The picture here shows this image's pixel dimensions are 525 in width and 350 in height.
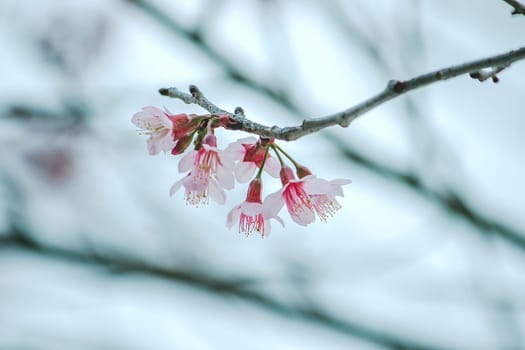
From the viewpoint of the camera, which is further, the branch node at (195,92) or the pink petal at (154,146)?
the pink petal at (154,146)

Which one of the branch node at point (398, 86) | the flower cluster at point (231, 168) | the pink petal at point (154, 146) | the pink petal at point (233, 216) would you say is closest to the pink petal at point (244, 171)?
the flower cluster at point (231, 168)

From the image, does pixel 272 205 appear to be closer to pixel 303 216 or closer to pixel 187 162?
pixel 303 216

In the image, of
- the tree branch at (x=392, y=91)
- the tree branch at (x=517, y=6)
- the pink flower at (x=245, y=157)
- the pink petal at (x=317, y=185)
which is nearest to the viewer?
the tree branch at (x=392, y=91)

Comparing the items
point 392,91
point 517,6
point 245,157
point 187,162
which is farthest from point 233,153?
point 517,6

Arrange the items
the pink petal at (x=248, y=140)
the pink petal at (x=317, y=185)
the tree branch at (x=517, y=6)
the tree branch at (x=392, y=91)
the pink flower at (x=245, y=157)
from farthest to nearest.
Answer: the pink petal at (x=317, y=185), the pink flower at (x=245, y=157), the pink petal at (x=248, y=140), the tree branch at (x=517, y=6), the tree branch at (x=392, y=91)

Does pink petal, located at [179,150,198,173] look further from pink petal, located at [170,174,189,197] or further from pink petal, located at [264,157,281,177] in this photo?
pink petal, located at [264,157,281,177]

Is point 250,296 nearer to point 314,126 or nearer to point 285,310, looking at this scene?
point 285,310

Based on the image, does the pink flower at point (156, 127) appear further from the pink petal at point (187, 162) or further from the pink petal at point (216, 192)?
the pink petal at point (216, 192)
